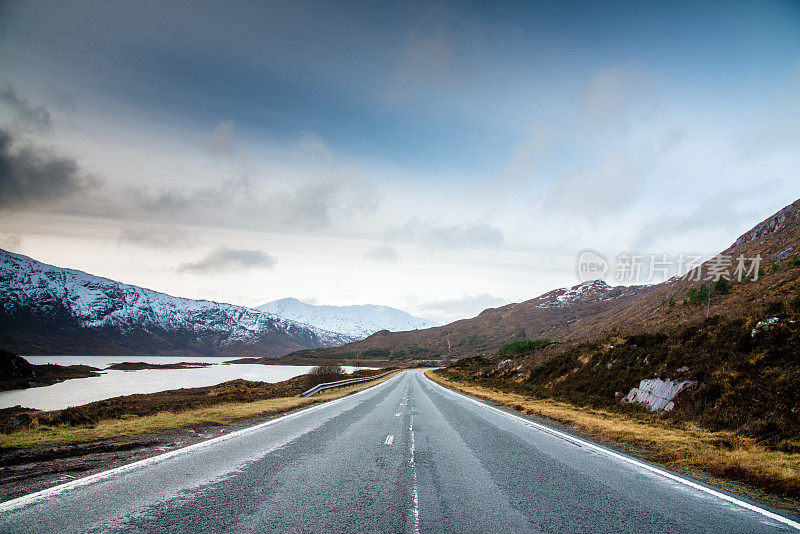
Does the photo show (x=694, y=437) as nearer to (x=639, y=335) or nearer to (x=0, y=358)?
(x=639, y=335)

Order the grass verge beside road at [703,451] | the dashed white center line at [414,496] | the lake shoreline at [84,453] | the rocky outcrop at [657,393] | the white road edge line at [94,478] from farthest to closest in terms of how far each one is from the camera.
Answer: the rocky outcrop at [657,393] < the grass verge beside road at [703,451] < the lake shoreline at [84,453] < the white road edge line at [94,478] < the dashed white center line at [414,496]

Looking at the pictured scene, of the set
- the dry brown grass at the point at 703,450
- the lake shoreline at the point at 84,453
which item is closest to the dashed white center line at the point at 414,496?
the lake shoreline at the point at 84,453

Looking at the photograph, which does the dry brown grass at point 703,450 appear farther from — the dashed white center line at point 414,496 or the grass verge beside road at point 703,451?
the dashed white center line at point 414,496

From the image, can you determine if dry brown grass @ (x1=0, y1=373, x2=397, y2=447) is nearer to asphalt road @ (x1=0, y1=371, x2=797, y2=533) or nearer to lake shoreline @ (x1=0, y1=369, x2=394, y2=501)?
lake shoreline @ (x1=0, y1=369, x2=394, y2=501)

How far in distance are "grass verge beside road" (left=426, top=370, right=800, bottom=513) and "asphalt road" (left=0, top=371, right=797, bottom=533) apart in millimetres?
1253

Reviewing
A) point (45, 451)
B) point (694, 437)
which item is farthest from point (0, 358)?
point (694, 437)

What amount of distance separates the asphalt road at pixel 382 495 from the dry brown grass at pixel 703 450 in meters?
1.33

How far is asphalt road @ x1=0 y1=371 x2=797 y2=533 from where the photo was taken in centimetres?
476

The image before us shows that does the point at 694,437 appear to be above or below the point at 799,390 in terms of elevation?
below

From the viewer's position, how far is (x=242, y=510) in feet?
16.8

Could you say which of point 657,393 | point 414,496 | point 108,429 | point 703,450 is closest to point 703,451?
point 703,450

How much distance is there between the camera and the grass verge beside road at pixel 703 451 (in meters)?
7.04

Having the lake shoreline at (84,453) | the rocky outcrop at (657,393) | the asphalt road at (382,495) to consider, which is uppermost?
the rocky outcrop at (657,393)

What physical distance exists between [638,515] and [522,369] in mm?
39388
